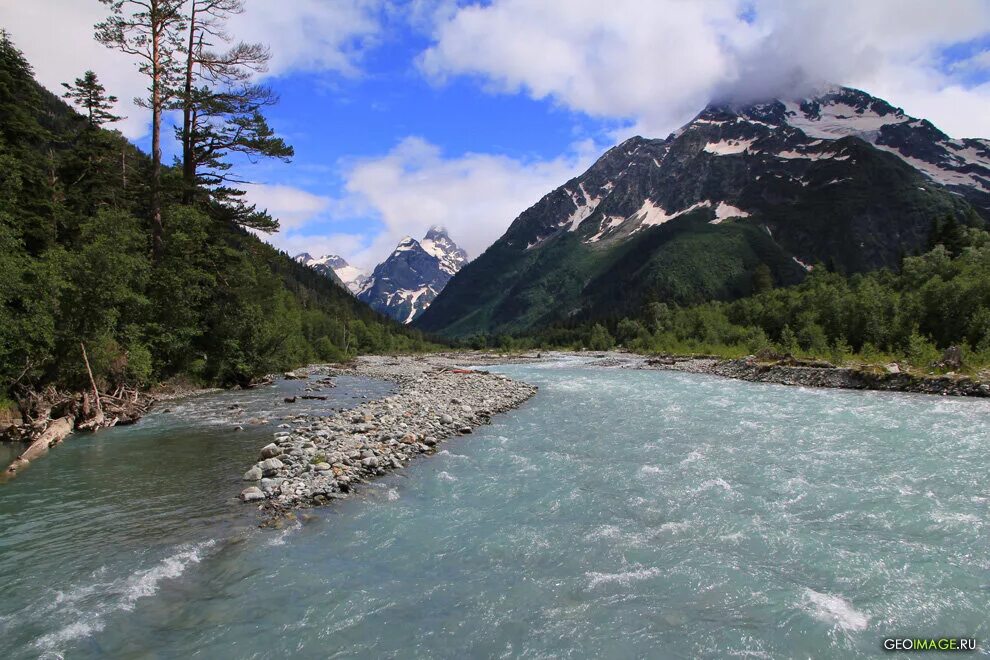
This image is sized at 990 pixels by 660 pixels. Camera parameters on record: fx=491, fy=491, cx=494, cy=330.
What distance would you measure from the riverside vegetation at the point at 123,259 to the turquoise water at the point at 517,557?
6.42 metres

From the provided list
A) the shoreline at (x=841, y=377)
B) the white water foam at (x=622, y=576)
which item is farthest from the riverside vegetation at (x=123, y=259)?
the shoreline at (x=841, y=377)

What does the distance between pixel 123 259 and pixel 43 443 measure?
407 inches

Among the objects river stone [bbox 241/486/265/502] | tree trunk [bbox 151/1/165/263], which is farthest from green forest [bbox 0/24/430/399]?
river stone [bbox 241/486/265/502]

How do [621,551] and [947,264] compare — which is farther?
[947,264]

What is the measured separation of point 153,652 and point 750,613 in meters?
7.61

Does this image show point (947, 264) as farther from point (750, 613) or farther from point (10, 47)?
point (10, 47)

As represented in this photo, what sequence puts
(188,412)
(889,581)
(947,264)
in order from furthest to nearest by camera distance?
(947,264) < (188,412) < (889,581)

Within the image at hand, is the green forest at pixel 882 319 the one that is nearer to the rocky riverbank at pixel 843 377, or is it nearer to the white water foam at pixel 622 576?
the rocky riverbank at pixel 843 377

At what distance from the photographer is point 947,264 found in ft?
159

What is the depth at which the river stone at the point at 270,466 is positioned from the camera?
12.1m

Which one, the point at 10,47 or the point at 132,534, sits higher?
the point at 10,47

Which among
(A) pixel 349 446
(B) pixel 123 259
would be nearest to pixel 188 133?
(B) pixel 123 259

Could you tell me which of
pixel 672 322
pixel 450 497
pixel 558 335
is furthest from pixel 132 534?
pixel 558 335

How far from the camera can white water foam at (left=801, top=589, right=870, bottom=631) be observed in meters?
6.50
